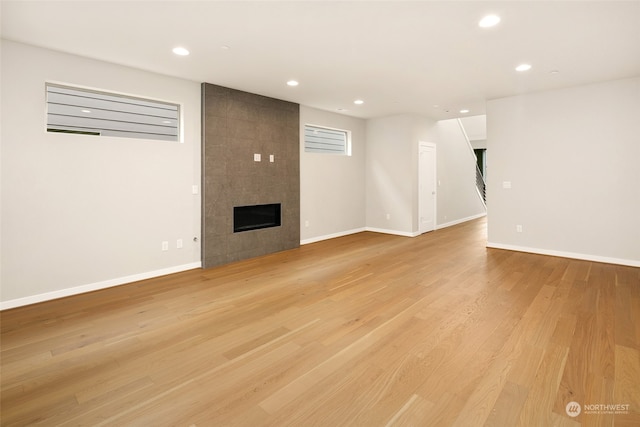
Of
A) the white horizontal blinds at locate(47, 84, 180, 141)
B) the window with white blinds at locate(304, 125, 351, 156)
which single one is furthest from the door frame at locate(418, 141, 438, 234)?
the white horizontal blinds at locate(47, 84, 180, 141)

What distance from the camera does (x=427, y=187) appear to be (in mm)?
7680

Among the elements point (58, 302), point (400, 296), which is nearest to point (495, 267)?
point (400, 296)

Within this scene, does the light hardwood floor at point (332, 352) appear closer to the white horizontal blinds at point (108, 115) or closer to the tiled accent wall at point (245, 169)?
the tiled accent wall at point (245, 169)

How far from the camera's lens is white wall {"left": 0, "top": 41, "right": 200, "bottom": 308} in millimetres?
3307

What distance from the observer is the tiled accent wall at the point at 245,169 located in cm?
481

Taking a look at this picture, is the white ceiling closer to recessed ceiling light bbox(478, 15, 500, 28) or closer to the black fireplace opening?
recessed ceiling light bbox(478, 15, 500, 28)

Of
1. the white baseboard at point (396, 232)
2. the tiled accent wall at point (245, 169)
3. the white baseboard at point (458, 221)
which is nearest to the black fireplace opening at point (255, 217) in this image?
the tiled accent wall at point (245, 169)

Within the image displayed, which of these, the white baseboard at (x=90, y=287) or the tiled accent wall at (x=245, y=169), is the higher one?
the tiled accent wall at (x=245, y=169)

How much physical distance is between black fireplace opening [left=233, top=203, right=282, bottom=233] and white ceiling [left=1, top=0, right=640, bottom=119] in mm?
2001

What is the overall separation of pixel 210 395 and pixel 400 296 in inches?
88.5

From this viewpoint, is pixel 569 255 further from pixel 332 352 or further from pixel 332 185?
pixel 332 352

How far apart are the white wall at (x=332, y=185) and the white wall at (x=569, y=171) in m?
2.89

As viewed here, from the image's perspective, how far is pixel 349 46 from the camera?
3.44m

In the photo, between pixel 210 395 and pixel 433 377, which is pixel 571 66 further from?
pixel 210 395
